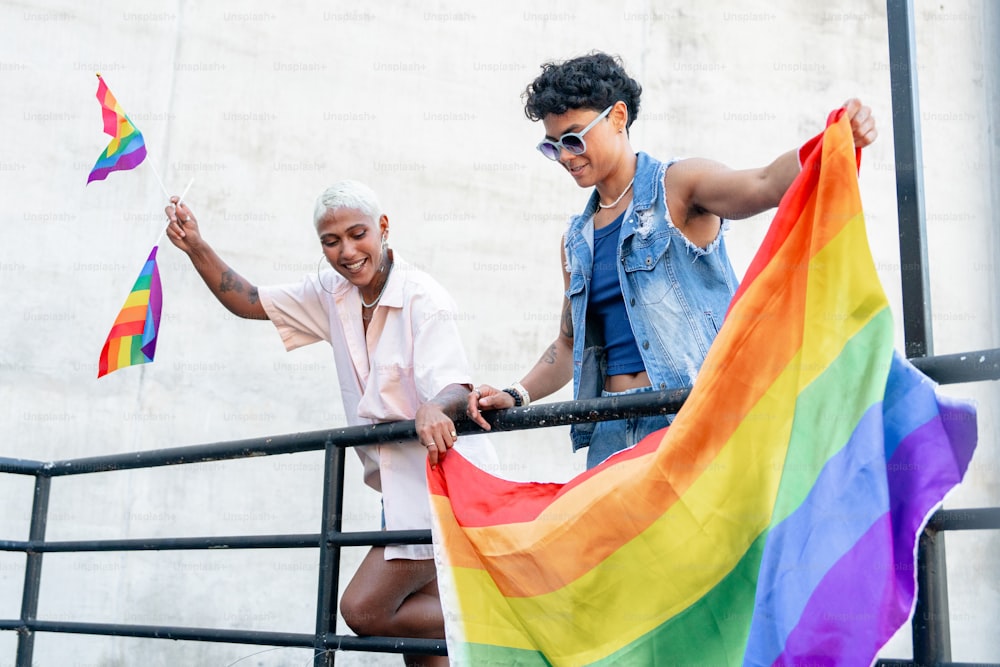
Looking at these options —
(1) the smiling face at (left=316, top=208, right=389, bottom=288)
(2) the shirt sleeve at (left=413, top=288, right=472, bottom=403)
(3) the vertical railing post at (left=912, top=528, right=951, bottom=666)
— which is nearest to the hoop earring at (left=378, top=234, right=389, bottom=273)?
(1) the smiling face at (left=316, top=208, right=389, bottom=288)

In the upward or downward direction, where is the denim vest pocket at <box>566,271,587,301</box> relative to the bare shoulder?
downward

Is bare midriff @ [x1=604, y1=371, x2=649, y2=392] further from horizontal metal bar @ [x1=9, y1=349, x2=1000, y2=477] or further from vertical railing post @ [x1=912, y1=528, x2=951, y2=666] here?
vertical railing post @ [x1=912, y1=528, x2=951, y2=666]

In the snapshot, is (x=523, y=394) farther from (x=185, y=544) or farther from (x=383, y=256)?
(x=185, y=544)

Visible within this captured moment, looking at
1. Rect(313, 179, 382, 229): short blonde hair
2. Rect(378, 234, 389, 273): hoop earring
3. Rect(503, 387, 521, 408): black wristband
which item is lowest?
Rect(503, 387, 521, 408): black wristband

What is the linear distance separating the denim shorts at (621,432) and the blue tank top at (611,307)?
74 millimetres

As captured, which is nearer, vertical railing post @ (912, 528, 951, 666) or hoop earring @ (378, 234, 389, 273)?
vertical railing post @ (912, 528, 951, 666)

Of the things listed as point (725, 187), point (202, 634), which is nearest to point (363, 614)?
point (202, 634)

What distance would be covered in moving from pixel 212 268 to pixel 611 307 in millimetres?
1396

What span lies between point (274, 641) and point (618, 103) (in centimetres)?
161

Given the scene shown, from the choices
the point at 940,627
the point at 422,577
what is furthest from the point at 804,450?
the point at 422,577

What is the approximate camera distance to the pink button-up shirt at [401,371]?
296cm

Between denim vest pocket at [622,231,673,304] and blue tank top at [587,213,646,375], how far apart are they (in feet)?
0.22

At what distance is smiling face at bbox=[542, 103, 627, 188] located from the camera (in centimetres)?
269

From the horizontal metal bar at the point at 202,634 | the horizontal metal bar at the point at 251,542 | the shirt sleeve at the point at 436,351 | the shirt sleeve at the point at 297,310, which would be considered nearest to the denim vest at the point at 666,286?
the shirt sleeve at the point at 436,351
